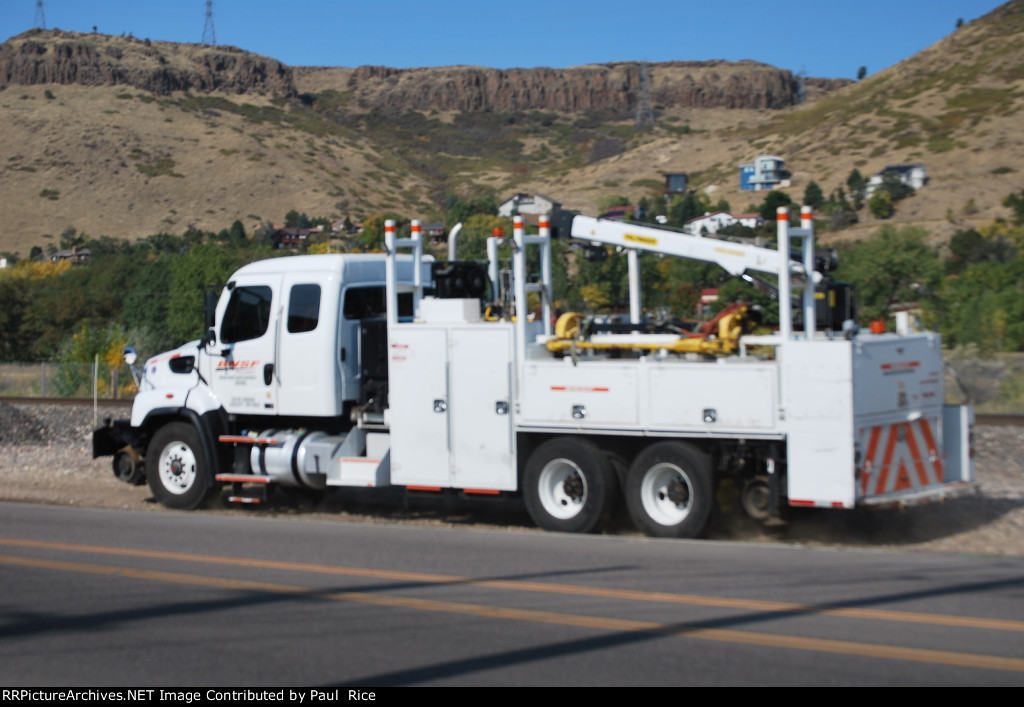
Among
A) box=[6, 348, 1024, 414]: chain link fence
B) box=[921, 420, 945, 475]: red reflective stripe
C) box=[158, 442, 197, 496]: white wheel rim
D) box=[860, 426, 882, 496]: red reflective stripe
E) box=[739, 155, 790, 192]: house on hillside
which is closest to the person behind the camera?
box=[860, 426, 882, 496]: red reflective stripe

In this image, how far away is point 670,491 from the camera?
411 inches

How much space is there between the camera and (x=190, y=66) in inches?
6353

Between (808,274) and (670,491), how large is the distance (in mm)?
2467

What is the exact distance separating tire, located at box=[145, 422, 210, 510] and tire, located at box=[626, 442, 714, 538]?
5696 mm

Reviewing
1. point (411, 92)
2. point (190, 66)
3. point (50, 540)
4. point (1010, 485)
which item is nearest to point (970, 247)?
point (1010, 485)

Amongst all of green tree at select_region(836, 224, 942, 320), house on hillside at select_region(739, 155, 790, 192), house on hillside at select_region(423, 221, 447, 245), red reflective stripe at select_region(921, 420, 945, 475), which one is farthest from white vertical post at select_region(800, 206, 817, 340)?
house on hillside at select_region(739, 155, 790, 192)

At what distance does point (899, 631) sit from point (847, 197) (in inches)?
3055

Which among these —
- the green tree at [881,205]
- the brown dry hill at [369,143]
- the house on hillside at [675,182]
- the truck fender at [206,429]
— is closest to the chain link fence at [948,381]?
the truck fender at [206,429]

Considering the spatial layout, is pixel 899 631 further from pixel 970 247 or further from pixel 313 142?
pixel 313 142

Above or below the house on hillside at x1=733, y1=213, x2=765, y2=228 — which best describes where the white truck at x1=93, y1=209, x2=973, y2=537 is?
below

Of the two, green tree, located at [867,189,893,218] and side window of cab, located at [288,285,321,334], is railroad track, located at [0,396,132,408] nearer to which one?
side window of cab, located at [288,285,321,334]

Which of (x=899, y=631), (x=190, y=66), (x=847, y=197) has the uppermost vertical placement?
(x=190, y=66)

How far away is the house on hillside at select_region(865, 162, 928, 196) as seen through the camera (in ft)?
249

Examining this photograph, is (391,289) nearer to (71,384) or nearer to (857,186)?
(71,384)
